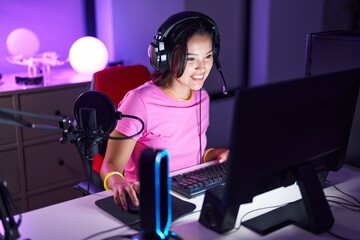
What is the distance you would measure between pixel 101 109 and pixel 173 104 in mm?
734

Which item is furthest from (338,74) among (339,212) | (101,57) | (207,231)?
(101,57)

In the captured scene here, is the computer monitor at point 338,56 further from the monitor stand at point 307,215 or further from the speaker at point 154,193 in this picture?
the speaker at point 154,193

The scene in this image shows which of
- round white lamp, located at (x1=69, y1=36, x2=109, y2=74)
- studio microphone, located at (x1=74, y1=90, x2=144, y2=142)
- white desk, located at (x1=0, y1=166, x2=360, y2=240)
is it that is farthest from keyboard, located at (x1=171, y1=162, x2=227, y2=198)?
round white lamp, located at (x1=69, y1=36, x2=109, y2=74)

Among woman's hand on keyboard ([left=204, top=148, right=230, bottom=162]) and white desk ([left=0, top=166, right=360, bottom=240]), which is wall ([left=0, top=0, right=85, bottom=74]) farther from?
white desk ([left=0, top=166, right=360, bottom=240])

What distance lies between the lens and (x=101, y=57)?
2.80 meters

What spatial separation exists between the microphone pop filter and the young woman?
17.4 inches

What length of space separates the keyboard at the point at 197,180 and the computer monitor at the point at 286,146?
7.1 inches

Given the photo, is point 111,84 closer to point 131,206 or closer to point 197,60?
point 197,60

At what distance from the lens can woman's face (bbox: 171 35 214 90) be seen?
66.1 inches

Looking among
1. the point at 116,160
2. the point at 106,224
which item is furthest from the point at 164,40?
the point at 106,224

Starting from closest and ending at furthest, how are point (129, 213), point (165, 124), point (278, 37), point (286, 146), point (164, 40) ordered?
point (286, 146) → point (129, 213) → point (164, 40) → point (165, 124) → point (278, 37)

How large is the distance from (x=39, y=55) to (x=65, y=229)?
6.21 feet

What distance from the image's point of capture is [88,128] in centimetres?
105

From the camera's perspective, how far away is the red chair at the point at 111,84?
72.7 inches
